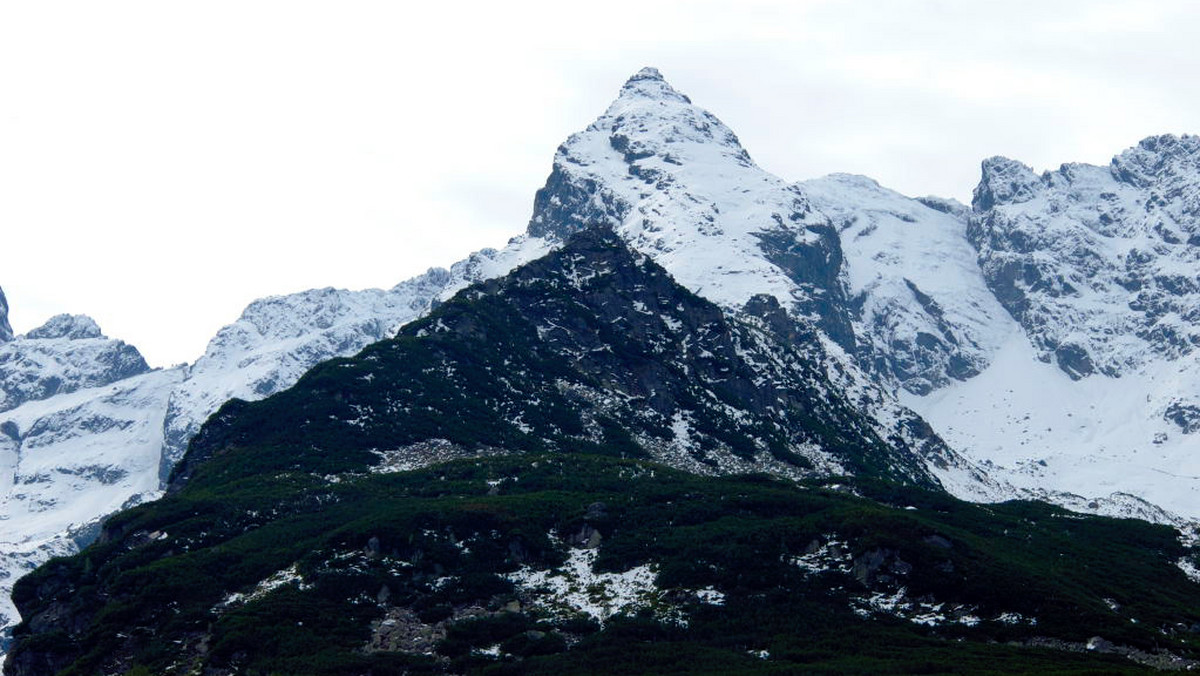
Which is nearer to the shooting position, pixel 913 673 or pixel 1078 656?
pixel 913 673

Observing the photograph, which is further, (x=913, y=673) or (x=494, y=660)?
(x=494, y=660)

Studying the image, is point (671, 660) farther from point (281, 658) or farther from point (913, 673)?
point (281, 658)

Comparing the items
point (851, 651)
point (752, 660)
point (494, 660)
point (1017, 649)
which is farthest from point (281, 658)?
point (1017, 649)

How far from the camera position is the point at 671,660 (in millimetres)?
193250

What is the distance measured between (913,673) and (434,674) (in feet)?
184

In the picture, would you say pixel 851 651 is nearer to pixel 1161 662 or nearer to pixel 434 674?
pixel 1161 662

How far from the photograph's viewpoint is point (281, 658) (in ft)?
645

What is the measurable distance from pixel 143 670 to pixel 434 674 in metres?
36.9

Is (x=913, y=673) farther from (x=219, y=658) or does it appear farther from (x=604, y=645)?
(x=219, y=658)

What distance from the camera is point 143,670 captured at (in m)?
198

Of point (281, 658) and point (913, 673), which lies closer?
point (913, 673)

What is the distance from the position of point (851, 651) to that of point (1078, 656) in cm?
2725

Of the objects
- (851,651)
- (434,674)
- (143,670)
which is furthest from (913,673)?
(143,670)

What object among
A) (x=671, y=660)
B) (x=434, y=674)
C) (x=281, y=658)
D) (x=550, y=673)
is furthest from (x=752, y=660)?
(x=281, y=658)
